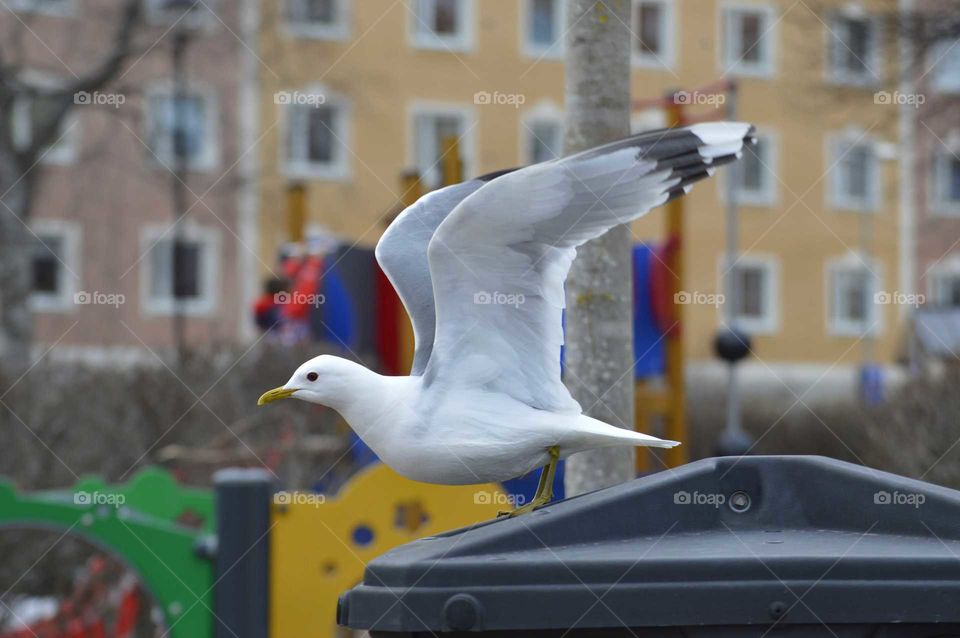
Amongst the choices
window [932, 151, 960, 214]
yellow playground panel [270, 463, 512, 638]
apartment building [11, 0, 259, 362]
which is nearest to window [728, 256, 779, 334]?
window [932, 151, 960, 214]

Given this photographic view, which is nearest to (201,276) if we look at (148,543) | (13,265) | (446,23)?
(446,23)

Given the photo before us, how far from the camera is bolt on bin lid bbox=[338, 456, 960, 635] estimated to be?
7.95 feet

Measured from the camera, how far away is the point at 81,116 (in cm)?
2727

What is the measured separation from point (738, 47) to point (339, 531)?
3108 cm

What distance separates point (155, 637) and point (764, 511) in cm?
512

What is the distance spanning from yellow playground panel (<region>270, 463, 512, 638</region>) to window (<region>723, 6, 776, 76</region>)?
2982 centimetres

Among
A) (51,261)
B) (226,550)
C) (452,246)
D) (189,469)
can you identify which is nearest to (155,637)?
(189,469)

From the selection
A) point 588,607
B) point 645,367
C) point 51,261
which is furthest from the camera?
point 51,261

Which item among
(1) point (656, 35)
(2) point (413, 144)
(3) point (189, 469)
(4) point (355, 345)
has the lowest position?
(3) point (189, 469)

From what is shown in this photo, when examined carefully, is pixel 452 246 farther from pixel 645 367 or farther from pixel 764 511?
pixel 645 367

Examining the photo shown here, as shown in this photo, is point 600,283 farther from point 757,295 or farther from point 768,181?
point 757,295

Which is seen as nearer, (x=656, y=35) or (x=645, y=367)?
(x=645, y=367)

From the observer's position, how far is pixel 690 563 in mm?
2451

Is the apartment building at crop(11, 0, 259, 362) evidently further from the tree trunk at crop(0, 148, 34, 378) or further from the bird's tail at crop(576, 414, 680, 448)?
the bird's tail at crop(576, 414, 680, 448)
